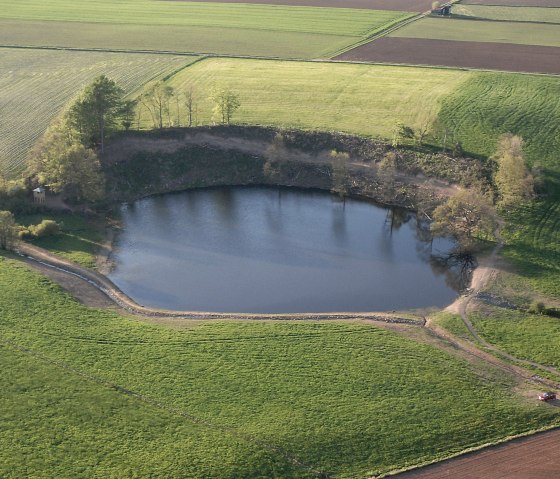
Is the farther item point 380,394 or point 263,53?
point 263,53

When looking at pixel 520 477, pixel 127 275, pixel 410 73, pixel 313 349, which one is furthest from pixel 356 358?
pixel 410 73

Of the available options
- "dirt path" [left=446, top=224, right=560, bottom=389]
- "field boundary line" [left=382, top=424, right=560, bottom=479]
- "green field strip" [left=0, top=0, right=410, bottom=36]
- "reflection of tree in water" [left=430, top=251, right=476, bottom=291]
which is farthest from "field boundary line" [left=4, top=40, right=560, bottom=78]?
"field boundary line" [left=382, top=424, right=560, bottom=479]

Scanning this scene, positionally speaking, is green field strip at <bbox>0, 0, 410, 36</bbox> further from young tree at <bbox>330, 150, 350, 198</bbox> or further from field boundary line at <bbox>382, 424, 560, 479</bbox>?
field boundary line at <bbox>382, 424, 560, 479</bbox>

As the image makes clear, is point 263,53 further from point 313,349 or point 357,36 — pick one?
point 313,349

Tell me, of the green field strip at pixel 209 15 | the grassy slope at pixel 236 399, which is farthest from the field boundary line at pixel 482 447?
the green field strip at pixel 209 15

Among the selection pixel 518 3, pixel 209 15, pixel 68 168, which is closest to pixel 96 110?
pixel 68 168
